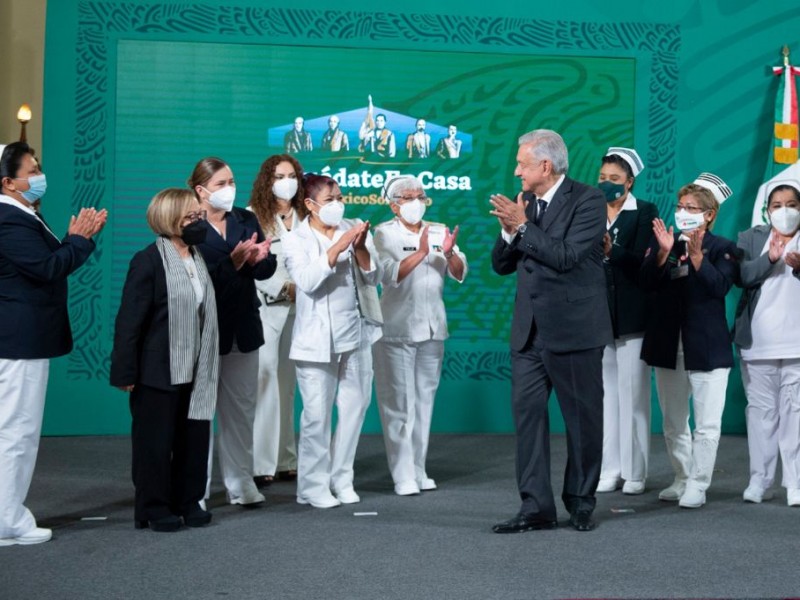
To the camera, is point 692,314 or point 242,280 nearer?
point 242,280

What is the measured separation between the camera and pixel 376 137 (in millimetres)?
7477

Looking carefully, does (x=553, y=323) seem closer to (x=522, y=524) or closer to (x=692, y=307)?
(x=522, y=524)

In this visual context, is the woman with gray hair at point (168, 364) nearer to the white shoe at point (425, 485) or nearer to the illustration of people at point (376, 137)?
the white shoe at point (425, 485)

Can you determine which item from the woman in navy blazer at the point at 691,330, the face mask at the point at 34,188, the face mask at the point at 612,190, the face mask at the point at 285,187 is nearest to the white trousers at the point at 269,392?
the face mask at the point at 285,187

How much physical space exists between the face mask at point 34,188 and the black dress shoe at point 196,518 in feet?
4.73

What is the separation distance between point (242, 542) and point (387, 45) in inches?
164

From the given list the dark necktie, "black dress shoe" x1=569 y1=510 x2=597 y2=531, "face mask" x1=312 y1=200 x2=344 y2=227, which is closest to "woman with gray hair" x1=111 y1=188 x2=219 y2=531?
"face mask" x1=312 y1=200 x2=344 y2=227

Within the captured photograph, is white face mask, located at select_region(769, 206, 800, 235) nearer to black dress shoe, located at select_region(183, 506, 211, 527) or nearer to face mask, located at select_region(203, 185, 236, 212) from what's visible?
face mask, located at select_region(203, 185, 236, 212)

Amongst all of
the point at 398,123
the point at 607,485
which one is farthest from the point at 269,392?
the point at 398,123

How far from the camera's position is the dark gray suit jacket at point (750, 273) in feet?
17.5

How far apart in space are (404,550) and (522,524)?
0.59m

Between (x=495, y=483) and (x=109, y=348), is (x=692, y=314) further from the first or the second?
(x=109, y=348)

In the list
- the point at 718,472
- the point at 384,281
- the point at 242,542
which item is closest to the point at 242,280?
the point at 384,281

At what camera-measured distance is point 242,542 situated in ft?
14.3
